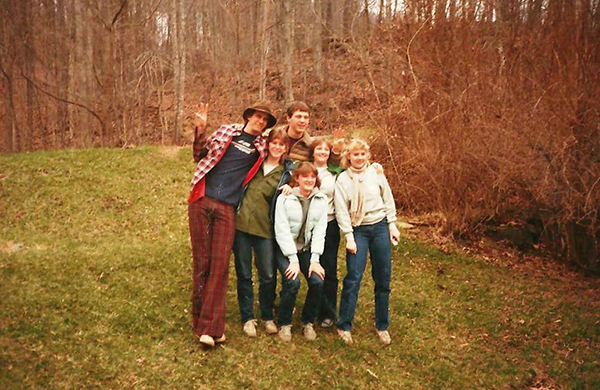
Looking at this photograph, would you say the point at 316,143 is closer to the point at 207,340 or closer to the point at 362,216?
the point at 362,216

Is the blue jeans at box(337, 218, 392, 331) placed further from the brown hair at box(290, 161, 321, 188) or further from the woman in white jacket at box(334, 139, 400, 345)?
the brown hair at box(290, 161, 321, 188)

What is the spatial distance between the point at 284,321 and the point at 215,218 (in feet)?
4.22

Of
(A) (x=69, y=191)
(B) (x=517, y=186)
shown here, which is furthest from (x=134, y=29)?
(B) (x=517, y=186)

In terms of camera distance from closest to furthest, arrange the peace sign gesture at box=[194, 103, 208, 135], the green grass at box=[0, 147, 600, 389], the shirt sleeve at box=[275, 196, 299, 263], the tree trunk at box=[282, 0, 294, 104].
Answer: the peace sign gesture at box=[194, 103, 208, 135] → the green grass at box=[0, 147, 600, 389] → the shirt sleeve at box=[275, 196, 299, 263] → the tree trunk at box=[282, 0, 294, 104]

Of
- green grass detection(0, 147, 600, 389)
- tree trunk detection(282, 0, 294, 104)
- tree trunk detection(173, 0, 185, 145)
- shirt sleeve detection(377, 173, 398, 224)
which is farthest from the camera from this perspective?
tree trunk detection(173, 0, 185, 145)

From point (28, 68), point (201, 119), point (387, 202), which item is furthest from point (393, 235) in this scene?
point (28, 68)

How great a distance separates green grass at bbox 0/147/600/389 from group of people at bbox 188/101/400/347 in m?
0.38

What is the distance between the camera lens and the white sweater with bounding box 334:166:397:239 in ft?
15.9

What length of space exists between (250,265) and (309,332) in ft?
3.02

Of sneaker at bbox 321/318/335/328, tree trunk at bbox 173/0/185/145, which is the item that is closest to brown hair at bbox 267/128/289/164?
sneaker at bbox 321/318/335/328

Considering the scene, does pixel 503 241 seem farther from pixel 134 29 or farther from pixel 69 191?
pixel 134 29

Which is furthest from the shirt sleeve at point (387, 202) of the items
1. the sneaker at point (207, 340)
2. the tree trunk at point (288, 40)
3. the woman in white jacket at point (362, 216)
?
the tree trunk at point (288, 40)

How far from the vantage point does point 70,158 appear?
1092 centimetres

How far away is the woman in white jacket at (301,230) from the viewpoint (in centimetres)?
464
